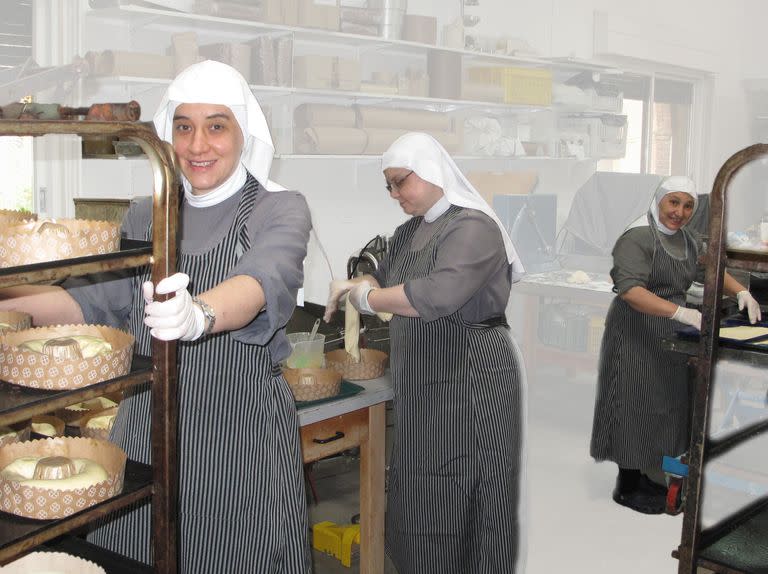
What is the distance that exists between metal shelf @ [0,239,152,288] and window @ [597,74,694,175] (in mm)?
4206

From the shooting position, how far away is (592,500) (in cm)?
409

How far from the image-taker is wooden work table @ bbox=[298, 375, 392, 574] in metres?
2.58

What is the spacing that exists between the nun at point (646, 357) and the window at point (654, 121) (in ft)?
2.46

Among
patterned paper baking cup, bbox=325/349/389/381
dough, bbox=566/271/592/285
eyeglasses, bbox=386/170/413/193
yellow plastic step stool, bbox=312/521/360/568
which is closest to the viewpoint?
eyeglasses, bbox=386/170/413/193

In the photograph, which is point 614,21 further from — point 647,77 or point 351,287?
point 351,287

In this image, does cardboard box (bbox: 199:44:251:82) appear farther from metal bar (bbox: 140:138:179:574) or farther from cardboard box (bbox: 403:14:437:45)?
metal bar (bbox: 140:138:179:574)

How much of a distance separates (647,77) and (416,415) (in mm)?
3198

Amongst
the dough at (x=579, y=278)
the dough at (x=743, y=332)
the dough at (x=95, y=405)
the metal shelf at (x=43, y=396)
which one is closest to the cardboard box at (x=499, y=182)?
the dough at (x=579, y=278)

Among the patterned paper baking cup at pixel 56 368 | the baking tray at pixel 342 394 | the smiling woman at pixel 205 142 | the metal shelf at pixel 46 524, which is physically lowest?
the baking tray at pixel 342 394

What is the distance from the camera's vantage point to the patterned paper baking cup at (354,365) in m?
2.86

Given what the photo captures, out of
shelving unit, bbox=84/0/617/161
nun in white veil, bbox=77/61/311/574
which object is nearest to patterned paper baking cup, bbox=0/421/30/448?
nun in white veil, bbox=77/61/311/574

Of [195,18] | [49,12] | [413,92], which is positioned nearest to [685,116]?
[413,92]

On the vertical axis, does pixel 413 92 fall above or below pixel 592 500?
above

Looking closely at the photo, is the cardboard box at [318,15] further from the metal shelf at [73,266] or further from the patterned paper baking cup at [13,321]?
the metal shelf at [73,266]
